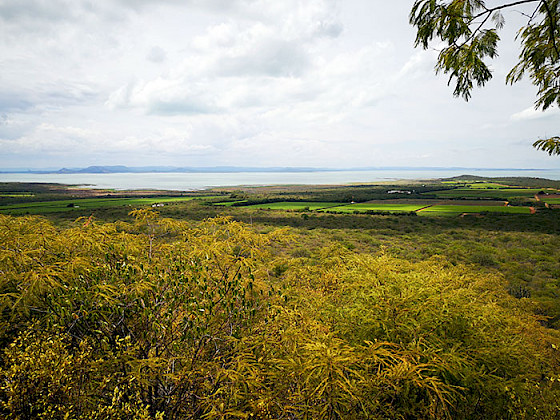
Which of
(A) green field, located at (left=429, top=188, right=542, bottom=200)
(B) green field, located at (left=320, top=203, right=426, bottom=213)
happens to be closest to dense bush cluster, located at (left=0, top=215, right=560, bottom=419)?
(B) green field, located at (left=320, top=203, right=426, bottom=213)

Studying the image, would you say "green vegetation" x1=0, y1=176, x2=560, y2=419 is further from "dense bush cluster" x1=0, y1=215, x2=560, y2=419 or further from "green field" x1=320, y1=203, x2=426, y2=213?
"green field" x1=320, y1=203, x2=426, y2=213

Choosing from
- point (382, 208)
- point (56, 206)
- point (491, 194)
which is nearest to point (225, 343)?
point (382, 208)

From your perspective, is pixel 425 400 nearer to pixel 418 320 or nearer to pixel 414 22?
pixel 418 320

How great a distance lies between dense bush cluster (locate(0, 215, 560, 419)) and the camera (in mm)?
3441

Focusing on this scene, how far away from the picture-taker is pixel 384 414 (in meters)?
3.80

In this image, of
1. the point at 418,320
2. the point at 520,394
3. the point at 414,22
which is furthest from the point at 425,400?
the point at 414,22

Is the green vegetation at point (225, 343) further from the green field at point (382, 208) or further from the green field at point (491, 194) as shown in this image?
the green field at point (491, 194)

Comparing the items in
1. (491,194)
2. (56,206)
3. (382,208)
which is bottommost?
(382,208)

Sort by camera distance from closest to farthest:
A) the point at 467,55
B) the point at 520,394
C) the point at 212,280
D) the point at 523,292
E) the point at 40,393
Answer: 1. the point at 40,393
2. the point at 520,394
3. the point at 212,280
4. the point at 467,55
5. the point at 523,292

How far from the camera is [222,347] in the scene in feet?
15.5

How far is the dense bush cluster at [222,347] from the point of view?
11.3 feet

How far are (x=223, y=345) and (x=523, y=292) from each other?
17.1 metres

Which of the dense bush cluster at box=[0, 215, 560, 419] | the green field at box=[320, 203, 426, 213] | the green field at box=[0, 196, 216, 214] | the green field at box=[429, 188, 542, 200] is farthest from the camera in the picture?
the green field at box=[429, 188, 542, 200]

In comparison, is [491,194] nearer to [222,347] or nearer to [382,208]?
[382,208]
